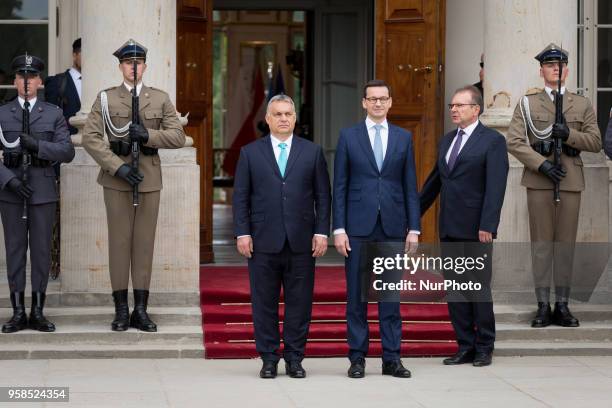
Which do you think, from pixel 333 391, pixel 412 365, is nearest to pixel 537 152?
pixel 412 365

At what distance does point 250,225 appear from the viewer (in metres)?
9.67

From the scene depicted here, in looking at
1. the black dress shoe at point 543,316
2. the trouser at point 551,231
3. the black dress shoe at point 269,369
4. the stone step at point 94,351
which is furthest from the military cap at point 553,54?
the stone step at point 94,351

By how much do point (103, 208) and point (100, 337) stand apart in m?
1.13

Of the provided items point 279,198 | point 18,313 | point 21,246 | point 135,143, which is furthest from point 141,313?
point 279,198

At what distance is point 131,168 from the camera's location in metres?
10.6

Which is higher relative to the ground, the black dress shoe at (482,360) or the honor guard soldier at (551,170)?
the honor guard soldier at (551,170)

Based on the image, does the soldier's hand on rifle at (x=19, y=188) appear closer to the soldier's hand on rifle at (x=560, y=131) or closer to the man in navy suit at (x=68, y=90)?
the man in navy suit at (x=68, y=90)

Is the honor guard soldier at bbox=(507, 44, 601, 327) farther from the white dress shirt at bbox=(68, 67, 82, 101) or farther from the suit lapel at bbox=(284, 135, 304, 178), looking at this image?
the white dress shirt at bbox=(68, 67, 82, 101)

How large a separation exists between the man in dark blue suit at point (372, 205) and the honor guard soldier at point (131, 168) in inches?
61.2

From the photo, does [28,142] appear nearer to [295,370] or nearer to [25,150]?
[25,150]

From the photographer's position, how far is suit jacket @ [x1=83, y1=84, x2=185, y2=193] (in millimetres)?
10562

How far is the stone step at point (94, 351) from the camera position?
1041 cm

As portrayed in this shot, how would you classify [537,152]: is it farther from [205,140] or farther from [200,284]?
[205,140]

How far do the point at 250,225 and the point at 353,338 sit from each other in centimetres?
99
